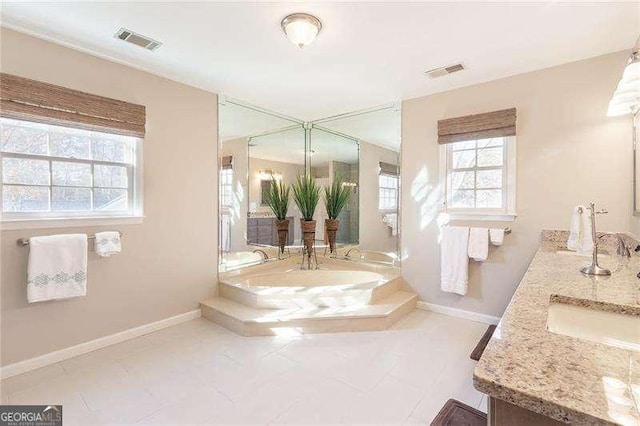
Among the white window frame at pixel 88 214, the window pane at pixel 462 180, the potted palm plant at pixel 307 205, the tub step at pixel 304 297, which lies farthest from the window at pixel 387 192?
the white window frame at pixel 88 214

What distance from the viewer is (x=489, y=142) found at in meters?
3.08

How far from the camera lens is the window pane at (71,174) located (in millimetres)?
2398

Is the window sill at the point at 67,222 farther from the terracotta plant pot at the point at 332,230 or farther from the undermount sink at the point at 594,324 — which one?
the undermount sink at the point at 594,324

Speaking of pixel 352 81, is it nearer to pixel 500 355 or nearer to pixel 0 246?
pixel 500 355

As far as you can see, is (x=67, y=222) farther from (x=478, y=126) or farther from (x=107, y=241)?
(x=478, y=126)

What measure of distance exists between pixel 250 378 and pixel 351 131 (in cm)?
337

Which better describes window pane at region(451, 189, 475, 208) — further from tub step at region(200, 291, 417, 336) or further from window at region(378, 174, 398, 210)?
tub step at region(200, 291, 417, 336)

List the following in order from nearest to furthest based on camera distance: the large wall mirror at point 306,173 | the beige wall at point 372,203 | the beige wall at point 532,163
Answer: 1. the beige wall at point 532,163
2. the large wall mirror at point 306,173
3. the beige wall at point 372,203

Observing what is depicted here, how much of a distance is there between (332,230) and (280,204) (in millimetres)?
840

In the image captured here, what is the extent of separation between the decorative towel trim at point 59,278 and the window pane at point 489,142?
3.73 m

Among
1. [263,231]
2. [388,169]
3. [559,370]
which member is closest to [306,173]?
[263,231]

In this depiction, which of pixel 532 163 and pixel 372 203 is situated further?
pixel 372 203

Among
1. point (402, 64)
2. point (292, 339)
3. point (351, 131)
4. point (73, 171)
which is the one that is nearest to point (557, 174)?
point (402, 64)

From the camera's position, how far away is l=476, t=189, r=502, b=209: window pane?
9.98 ft
